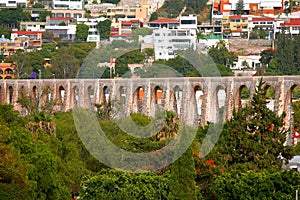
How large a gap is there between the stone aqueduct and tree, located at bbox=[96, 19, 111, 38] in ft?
182

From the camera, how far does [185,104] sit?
2800 inches

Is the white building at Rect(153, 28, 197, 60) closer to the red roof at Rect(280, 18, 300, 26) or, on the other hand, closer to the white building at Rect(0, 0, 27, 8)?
the red roof at Rect(280, 18, 300, 26)

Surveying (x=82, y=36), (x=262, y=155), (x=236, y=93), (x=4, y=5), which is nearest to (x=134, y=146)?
(x=262, y=155)

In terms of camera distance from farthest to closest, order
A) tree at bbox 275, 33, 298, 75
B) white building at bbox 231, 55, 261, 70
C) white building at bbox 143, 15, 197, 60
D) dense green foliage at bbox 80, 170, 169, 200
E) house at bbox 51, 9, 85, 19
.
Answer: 1. house at bbox 51, 9, 85, 19
2. white building at bbox 143, 15, 197, 60
3. white building at bbox 231, 55, 261, 70
4. tree at bbox 275, 33, 298, 75
5. dense green foliage at bbox 80, 170, 169, 200

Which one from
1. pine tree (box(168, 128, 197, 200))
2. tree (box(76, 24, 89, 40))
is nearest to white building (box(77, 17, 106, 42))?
tree (box(76, 24, 89, 40))

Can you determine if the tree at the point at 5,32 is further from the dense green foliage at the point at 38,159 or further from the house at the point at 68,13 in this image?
the dense green foliage at the point at 38,159

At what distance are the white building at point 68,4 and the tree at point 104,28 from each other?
18984 mm

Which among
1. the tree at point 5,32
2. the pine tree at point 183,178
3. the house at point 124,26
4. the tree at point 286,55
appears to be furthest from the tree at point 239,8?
the pine tree at point 183,178

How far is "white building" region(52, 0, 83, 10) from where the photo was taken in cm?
16788

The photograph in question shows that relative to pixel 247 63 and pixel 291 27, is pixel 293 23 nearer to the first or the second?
pixel 291 27

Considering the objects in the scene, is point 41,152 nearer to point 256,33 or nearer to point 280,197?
point 280,197

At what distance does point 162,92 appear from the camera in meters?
75.1

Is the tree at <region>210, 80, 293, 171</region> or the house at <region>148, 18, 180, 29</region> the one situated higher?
the house at <region>148, 18, 180, 29</region>

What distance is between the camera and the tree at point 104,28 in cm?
14665
